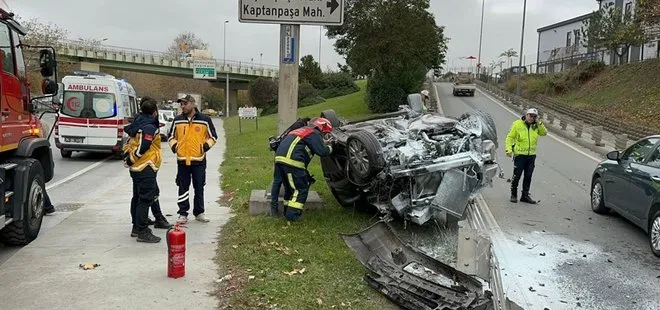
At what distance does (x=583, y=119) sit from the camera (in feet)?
95.7

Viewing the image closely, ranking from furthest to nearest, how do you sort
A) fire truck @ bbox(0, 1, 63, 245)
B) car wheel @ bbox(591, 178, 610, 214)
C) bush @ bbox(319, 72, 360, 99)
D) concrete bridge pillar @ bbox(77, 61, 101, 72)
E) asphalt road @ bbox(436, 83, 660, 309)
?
bush @ bbox(319, 72, 360, 99) → concrete bridge pillar @ bbox(77, 61, 101, 72) → car wheel @ bbox(591, 178, 610, 214) → fire truck @ bbox(0, 1, 63, 245) → asphalt road @ bbox(436, 83, 660, 309)

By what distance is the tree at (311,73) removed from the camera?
2788 inches

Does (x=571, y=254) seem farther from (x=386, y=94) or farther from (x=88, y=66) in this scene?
(x=88, y=66)

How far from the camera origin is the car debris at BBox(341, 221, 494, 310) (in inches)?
184

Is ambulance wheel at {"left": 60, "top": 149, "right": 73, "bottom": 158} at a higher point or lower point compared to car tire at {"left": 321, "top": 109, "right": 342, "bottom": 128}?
lower

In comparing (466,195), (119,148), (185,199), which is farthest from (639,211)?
(119,148)

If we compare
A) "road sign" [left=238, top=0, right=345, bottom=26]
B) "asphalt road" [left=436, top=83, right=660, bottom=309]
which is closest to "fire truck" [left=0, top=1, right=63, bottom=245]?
"road sign" [left=238, top=0, right=345, bottom=26]

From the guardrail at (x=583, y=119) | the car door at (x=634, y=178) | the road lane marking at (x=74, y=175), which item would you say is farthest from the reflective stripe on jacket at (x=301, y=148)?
the guardrail at (x=583, y=119)

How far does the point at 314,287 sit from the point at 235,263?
108 cm

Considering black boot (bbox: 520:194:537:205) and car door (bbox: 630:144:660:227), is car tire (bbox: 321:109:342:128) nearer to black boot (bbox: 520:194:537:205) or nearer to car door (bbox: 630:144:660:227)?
black boot (bbox: 520:194:537:205)

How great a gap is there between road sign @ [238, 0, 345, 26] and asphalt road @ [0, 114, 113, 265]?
13.1ft

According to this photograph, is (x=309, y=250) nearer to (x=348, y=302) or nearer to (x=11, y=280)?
(x=348, y=302)

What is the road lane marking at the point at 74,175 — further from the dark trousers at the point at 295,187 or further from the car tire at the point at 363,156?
the car tire at the point at 363,156

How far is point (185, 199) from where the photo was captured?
7.52 meters
